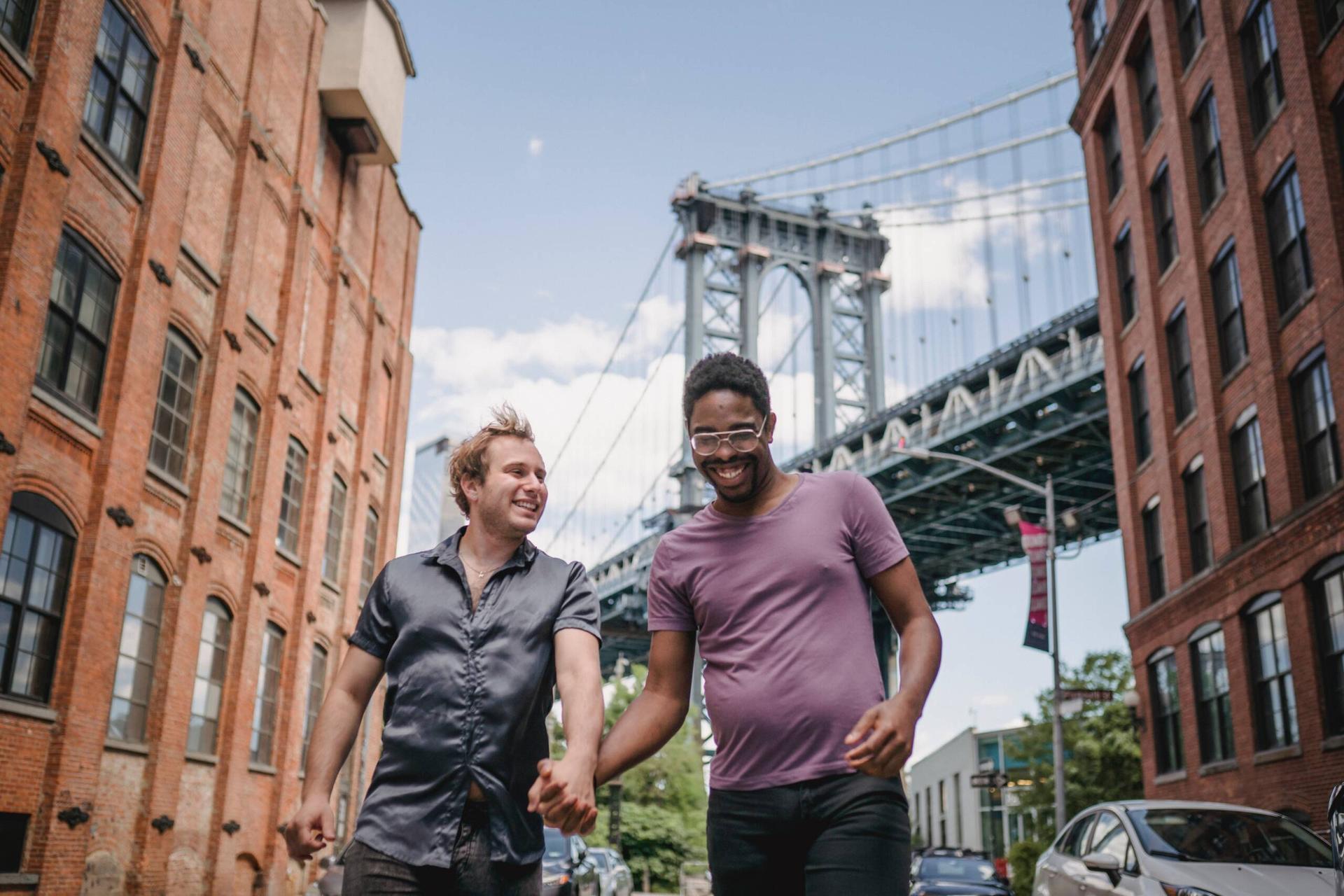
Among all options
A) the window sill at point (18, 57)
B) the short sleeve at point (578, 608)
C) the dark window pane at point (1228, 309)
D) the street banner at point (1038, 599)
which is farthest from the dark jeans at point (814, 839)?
the street banner at point (1038, 599)

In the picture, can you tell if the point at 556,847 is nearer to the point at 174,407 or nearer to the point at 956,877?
the point at 956,877

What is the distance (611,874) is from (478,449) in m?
17.9

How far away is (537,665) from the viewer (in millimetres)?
3736

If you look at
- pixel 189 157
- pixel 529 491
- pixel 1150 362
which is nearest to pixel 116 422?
pixel 189 157

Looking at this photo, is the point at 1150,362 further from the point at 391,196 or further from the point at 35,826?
the point at 35,826

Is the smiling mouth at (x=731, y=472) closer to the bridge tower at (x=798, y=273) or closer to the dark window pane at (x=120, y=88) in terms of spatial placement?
the dark window pane at (x=120, y=88)

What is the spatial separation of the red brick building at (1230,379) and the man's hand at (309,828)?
664 inches

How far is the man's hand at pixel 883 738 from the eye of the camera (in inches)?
121

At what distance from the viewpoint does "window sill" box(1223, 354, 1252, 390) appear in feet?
70.2

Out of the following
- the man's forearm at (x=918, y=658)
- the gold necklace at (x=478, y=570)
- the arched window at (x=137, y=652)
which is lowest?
the man's forearm at (x=918, y=658)

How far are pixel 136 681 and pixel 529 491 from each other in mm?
15899

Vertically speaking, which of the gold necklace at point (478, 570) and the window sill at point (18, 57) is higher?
the window sill at point (18, 57)

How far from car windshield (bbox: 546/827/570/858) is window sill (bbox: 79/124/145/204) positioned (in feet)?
32.4

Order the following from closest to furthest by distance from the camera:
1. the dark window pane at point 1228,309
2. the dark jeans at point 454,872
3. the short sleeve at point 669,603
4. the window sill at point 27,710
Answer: the dark jeans at point 454,872, the short sleeve at point 669,603, the window sill at point 27,710, the dark window pane at point 1228,309
